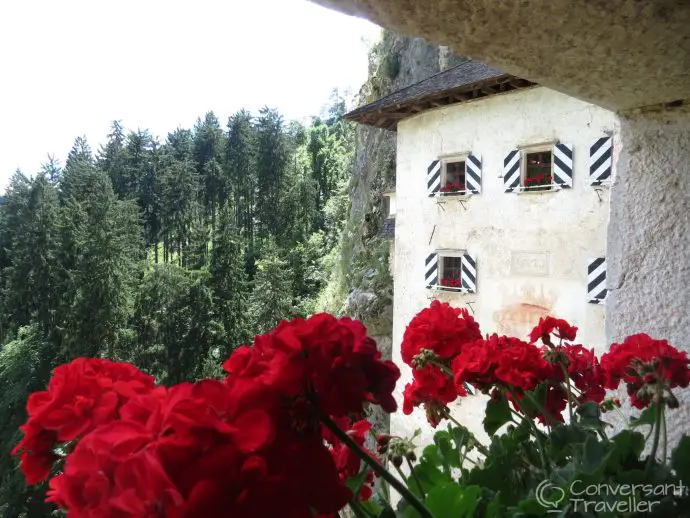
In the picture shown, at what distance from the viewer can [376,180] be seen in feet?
59.6

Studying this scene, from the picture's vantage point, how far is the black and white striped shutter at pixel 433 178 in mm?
9211

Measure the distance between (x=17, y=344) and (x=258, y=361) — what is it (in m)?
23.4

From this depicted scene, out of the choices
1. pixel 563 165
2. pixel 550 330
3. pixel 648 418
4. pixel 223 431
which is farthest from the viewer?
pixel 563 165

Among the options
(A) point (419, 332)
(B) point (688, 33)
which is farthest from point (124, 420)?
(B) point (688, 33)

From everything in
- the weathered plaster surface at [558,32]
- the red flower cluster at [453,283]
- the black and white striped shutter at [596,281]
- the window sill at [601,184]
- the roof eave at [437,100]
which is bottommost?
the red flower cluster at [453,283]

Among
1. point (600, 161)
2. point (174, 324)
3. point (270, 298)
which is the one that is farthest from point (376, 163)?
point (174, 324)

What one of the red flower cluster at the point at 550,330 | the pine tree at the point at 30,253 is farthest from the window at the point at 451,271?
the pine tree at the point at 30,253

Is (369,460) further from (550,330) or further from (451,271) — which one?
(451,271)

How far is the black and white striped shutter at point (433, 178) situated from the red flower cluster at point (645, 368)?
843 cm

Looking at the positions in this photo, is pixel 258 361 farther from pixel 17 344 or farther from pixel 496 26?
pixel 17 344

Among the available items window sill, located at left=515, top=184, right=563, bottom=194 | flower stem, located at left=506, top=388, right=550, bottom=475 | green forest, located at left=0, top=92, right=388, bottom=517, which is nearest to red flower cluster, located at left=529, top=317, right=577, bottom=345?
flower stem, located at left=506, top=388, right=550, bottom=475

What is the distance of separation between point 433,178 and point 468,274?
1.92 metres

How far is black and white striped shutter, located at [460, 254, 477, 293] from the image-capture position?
862 cm

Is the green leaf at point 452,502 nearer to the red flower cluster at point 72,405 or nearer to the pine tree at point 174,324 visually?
the red flower cluster at point 72,405
